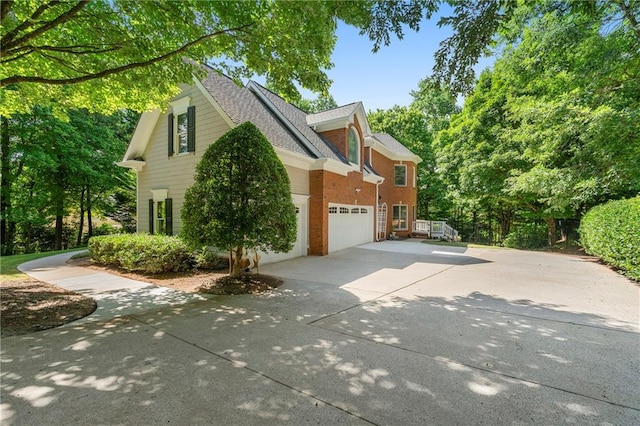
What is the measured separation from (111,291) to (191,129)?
20.5ft

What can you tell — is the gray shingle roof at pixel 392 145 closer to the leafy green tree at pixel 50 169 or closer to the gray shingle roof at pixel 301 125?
the gray shingle roof at pixel 301 125

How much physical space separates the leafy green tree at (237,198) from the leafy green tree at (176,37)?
1.72 metres

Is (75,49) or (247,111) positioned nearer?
(75,49)

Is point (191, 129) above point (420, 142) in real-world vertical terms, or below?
below

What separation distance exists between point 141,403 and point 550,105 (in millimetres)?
15510

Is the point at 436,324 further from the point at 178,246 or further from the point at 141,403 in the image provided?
the point at 178,246

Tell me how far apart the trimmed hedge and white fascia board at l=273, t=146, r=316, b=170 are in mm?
9853

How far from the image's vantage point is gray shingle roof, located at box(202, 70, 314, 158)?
10.1 meters

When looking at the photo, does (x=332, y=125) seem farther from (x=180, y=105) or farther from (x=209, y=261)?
(x=209, y=261)

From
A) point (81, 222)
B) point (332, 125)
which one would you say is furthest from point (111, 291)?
point (81, 222)

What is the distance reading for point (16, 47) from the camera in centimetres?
534

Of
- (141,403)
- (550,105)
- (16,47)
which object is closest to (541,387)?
(141,403)

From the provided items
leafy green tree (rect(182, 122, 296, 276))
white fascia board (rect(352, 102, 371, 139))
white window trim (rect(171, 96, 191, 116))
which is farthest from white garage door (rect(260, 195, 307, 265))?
white fascia board (rect(352, 102, 371, 139))

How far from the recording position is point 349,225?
14953 millimetres
